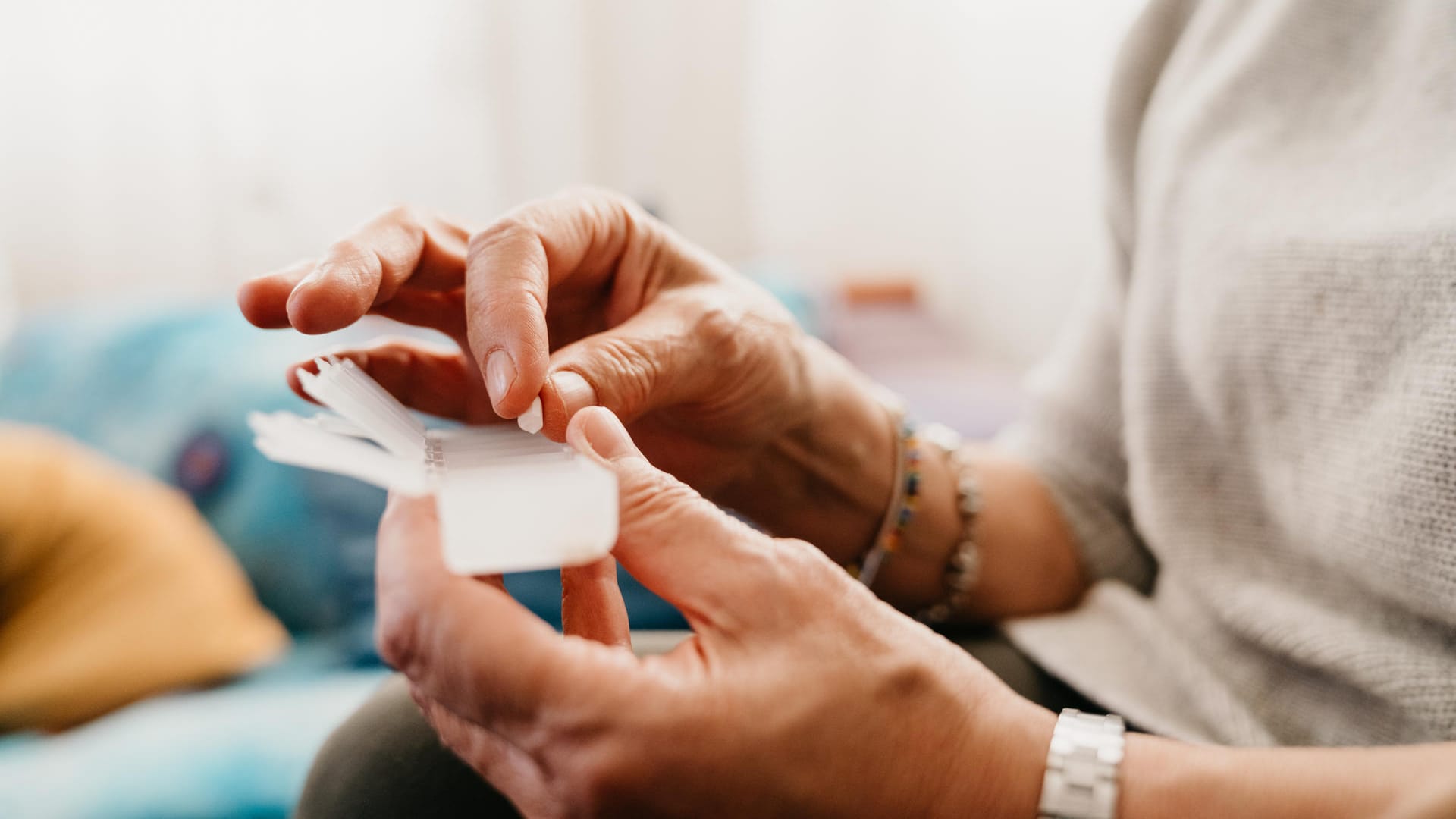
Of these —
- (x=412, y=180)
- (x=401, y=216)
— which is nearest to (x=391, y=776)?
(x=401, y=216)

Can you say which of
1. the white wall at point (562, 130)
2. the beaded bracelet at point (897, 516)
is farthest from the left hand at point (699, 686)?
the white wall at point (562, 130)

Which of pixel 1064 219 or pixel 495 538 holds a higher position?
pixel 495 538

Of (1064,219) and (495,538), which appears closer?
(495,538)

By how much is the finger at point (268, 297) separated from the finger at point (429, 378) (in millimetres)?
66

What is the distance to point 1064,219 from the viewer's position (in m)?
1.36

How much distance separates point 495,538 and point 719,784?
10 centimetres

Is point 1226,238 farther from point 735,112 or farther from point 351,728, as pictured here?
point 735,112

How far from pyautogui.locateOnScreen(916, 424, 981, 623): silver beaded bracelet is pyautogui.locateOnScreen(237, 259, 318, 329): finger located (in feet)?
1.27

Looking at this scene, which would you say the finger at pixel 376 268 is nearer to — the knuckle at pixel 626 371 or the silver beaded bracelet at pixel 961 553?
the knuckle at pixel 626 371

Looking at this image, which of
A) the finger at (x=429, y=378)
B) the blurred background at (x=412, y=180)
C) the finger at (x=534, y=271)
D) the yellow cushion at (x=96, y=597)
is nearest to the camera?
the finger at (x=534, y=271)

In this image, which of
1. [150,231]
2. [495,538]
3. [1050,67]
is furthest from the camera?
[150,231]

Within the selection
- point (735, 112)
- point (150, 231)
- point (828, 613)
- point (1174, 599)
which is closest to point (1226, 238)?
point (1174, 599)

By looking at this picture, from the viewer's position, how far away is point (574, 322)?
1.75 ft

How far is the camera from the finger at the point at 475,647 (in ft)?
0.89
